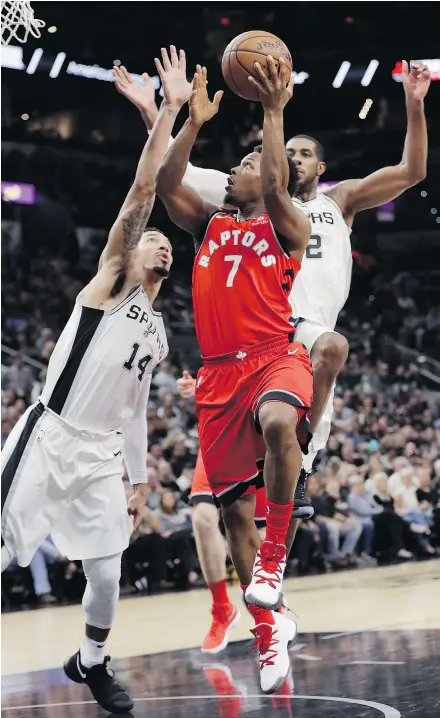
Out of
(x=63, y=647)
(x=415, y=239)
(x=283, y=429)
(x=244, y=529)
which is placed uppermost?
(x=415, y=239)

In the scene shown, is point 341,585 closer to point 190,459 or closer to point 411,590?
point 411,590

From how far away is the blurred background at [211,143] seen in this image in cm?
1995

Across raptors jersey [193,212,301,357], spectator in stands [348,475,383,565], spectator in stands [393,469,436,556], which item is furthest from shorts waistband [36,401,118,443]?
spectator in stands [393,469,436,556]

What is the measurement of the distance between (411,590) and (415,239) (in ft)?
53.0

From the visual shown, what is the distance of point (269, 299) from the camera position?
519cm

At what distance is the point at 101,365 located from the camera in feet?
18.0

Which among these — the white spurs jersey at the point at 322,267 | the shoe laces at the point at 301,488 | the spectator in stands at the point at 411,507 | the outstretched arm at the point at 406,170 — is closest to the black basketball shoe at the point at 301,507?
the shoe laces at the point at 301,488

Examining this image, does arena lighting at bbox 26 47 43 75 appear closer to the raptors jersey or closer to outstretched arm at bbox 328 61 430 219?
outstretched arm at bbox 328 61 430 219

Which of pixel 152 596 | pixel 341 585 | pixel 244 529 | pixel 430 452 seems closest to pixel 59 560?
pixel 152 596

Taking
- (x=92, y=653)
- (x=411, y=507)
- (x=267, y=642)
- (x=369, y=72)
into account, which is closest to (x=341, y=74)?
(x=369, y=72)

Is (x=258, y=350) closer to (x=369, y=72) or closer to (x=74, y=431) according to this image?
(x=74, y=431)

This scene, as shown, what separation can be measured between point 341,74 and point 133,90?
689 inches

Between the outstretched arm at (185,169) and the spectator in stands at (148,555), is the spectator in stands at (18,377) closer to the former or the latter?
the spectator in stands at (148,555)

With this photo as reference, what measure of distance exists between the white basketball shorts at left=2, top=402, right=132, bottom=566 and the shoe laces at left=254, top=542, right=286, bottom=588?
892 mm
